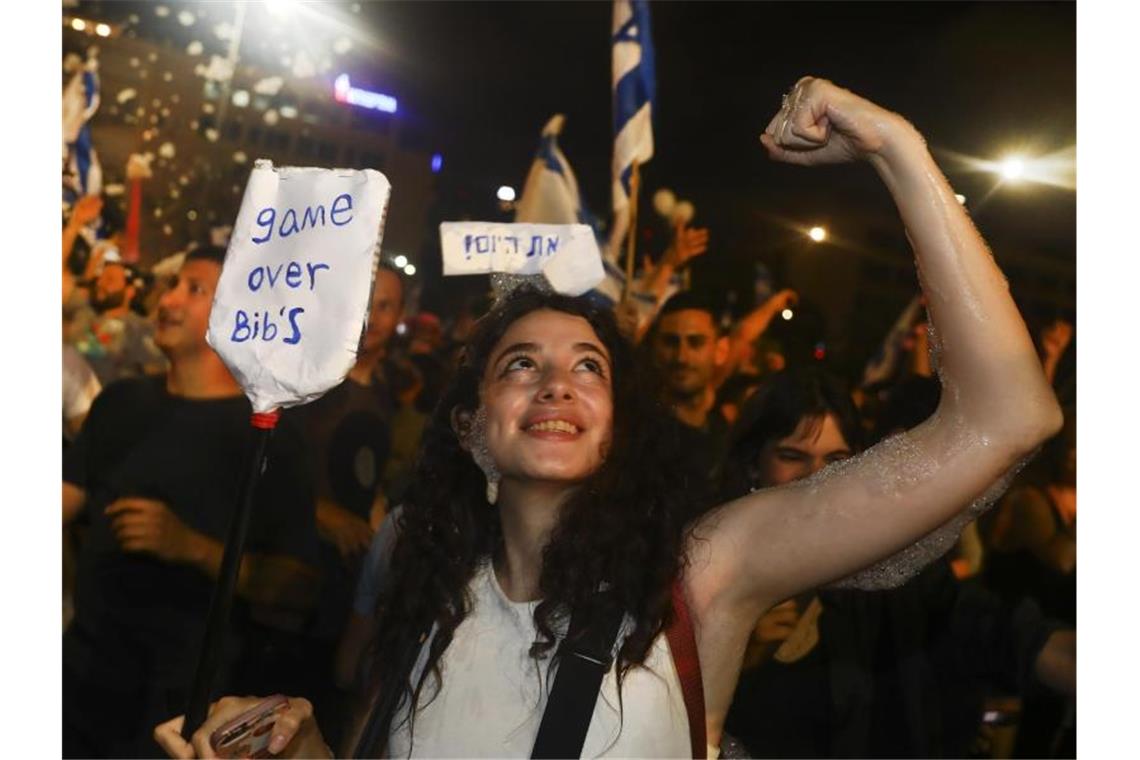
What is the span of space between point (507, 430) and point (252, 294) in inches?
22.1

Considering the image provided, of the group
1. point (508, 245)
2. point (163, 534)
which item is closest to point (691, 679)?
point (508, 245)

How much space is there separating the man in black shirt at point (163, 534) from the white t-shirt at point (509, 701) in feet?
5.11

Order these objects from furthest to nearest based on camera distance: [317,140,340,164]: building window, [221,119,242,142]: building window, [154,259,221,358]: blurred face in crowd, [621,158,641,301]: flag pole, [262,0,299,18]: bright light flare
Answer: [317,140,340,164]: building window
[221,119,242,142]: building window
[262,0,299,18]: bright light flare
[621,158,641,301]: flag pole
[154,259,221,358]: blurred face in crowd

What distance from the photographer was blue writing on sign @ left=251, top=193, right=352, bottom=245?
6.77 feet

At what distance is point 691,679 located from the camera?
2080 millimetres

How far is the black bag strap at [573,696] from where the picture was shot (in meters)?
2.03

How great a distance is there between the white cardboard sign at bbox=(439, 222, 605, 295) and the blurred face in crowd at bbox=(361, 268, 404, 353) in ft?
7.08

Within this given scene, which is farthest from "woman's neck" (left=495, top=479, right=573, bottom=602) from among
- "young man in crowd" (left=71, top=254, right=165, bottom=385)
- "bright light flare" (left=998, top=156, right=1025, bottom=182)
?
"bright light flare" (left=998, top=156, right=1025, bottom=182)

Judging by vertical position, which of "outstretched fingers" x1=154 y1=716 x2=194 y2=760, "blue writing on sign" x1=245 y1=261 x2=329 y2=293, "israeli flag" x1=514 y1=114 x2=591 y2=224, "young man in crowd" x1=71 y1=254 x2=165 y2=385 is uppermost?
"israeli flag" x1=514 y1=114 x2=591 y2=224

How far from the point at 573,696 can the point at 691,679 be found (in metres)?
0.20

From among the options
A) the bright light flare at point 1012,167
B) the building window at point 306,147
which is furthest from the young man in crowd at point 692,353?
the building window at point 306,147

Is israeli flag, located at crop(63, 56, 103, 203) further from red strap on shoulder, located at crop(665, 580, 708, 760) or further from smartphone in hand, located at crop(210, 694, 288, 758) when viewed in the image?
red strap on shoulder, located at crop(665, 580, 708, 760)

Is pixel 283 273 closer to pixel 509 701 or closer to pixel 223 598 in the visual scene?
pixel 223 598

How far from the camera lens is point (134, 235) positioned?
30.3 ft
